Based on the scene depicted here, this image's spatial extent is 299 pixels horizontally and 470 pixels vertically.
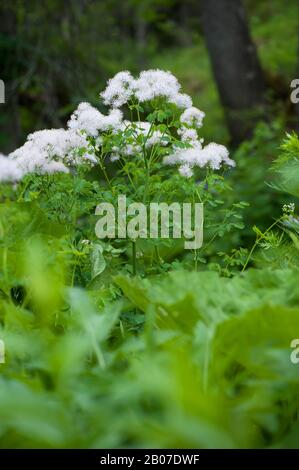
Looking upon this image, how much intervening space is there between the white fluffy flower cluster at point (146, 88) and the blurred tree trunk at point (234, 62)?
480cm

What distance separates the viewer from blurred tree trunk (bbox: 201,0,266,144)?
262 inches

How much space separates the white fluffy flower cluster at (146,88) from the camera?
1929 mm

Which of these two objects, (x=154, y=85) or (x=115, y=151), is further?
(x=115, y=151)

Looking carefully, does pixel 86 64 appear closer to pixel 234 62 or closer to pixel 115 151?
pixel 234 62

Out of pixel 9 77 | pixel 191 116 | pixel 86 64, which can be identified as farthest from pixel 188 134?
pixel 86 64

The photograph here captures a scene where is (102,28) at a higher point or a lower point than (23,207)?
higher

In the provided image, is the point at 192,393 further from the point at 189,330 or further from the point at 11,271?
the point at 11,271

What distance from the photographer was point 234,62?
6.77m

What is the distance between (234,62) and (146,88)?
5106mm

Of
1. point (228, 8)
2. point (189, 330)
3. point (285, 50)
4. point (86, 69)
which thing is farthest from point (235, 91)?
point (189, 330)

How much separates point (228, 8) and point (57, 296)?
599cm

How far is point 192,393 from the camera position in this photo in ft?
3.01

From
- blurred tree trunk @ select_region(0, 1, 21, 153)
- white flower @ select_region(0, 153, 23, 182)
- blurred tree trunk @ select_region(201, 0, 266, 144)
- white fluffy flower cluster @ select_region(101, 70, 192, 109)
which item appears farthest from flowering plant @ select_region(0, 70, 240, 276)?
blurred tree trunk @ select_region(0, 1, 21, 153)

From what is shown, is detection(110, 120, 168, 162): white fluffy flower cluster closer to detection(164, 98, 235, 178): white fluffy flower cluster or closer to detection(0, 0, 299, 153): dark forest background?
detection(164, 98, 235, 178): white fluffy flower cluster
